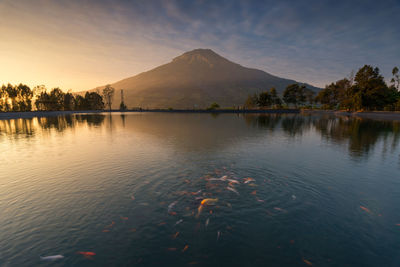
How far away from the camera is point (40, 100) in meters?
96.2

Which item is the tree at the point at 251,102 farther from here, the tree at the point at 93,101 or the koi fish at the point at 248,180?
the koi fish at the point at 248,180

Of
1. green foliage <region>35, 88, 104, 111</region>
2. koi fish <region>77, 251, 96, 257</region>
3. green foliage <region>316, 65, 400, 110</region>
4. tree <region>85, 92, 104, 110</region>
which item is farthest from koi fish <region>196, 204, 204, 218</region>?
tree <region>85, 92, 104, 110</region>

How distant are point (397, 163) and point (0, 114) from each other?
96292 millimetres

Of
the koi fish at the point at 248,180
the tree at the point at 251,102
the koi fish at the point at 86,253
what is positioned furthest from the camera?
the tree at the point at 251,102

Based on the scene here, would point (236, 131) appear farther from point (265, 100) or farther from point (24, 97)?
point (24, 97)

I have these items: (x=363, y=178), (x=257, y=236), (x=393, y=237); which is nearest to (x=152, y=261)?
(x=257, y=236)

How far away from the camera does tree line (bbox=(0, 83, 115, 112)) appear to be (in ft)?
265

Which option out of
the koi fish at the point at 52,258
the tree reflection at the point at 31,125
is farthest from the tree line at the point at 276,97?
the koi fish at the point at 52,258

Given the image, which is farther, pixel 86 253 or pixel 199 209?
pixel 199 209

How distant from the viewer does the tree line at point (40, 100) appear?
8088cm

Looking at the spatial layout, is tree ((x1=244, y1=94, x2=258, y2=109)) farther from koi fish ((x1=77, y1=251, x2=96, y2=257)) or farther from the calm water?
koi fish ((x1=77, y1=251, x2=96, y2=257))

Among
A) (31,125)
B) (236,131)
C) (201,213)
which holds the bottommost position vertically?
(201,213)

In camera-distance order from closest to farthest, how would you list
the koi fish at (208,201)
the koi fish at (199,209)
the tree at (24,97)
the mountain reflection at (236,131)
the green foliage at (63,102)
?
1. the koi fish at (199,209)
2. the koi fish at (208,201)
3. the mountain reflection at (236,131)
4. the tree at (24,97)
5. the green foliage at (63,102)

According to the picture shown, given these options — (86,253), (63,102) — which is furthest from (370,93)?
(63,102)
